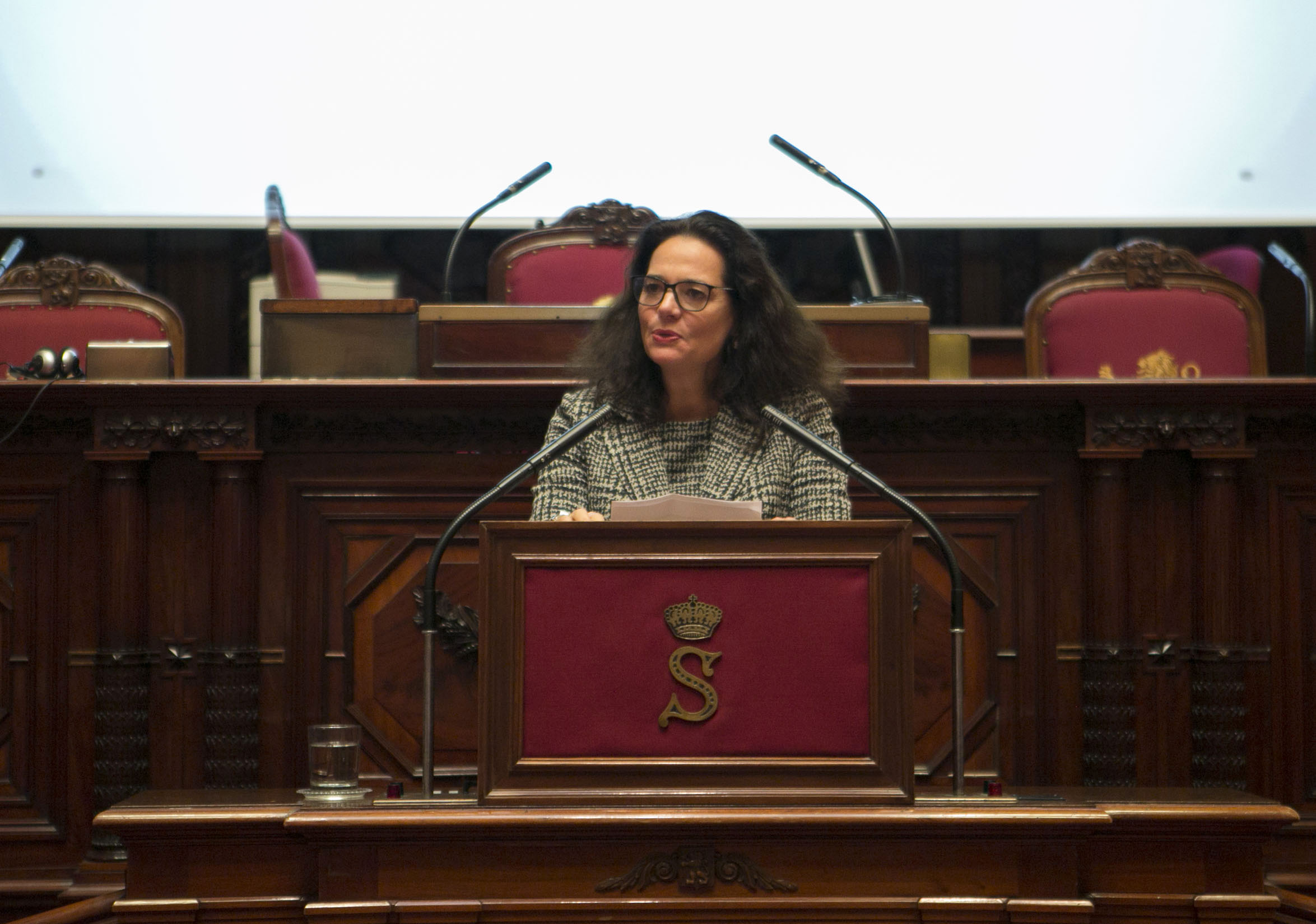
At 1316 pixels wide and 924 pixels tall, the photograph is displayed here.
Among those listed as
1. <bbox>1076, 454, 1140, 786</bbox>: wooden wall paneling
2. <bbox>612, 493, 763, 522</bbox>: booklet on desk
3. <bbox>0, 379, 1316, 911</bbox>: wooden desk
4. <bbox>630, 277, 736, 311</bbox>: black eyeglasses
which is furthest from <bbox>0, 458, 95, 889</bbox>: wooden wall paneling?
<bbox>1076, 454, 1140, 786</bbox>: wooden wall paneling

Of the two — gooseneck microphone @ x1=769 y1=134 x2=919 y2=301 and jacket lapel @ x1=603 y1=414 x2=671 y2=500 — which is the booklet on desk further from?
gooseneck microphone @ x1=769 y1=134 x2=919 y2=301

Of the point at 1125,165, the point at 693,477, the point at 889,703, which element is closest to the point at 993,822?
the point at 889,703

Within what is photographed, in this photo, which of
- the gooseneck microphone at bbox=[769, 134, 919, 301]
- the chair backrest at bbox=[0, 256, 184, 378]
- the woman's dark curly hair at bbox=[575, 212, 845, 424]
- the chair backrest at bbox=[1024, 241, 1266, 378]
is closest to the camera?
the woman's dark curly hair at bbox=[575, 212, 845, 424]

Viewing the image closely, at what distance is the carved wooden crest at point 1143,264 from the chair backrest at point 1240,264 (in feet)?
3.43

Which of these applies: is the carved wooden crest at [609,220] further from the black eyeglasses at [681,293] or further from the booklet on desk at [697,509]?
the booklet on desk at [697,509]

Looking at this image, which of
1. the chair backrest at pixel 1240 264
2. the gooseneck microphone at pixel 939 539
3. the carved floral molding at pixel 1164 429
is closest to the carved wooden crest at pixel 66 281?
the gooseneck microphone at pixel 939 539

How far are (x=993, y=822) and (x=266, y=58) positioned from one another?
11.5 feet

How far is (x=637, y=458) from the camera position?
1.98m

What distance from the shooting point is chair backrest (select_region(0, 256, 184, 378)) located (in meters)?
2.99

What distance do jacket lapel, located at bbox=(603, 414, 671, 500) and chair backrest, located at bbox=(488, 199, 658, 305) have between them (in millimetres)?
1035

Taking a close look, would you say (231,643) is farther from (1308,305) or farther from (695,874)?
(1308,305)

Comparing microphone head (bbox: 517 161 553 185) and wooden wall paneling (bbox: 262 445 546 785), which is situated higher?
microphone head (bbox: 517 161 553 185)

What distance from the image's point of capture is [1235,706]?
215 cm

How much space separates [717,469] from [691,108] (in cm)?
240
